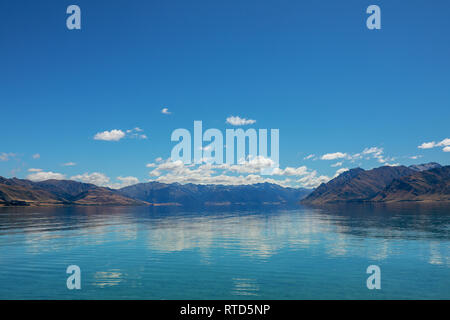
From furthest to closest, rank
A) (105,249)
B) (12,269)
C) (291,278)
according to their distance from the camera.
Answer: (105,249)
(12,269)
(291,278)

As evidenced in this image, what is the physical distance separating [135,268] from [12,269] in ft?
60.4

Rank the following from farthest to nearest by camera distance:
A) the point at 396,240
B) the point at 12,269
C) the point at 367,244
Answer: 1. the point at 396,240
2. the point at 367,244
3. the point at 12,269

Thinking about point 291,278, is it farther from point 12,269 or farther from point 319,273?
point 12,269

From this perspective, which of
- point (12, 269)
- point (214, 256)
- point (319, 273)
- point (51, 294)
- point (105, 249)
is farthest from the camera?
point (105, 249)

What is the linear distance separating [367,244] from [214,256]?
122 ft

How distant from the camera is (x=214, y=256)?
53.6 metres

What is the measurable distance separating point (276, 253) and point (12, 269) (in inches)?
1750

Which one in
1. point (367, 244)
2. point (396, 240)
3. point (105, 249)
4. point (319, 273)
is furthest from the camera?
point (396, 240)
